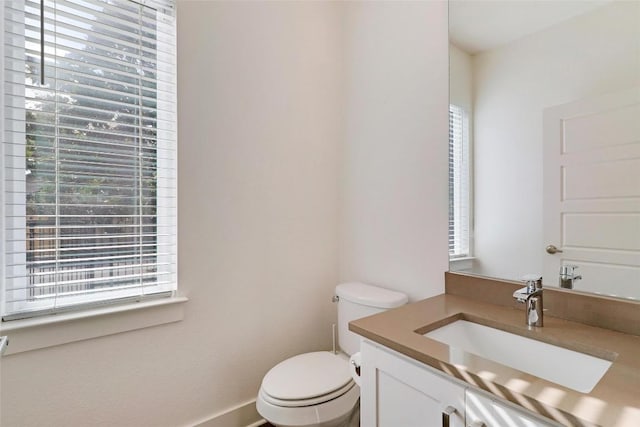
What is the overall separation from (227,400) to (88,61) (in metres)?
1.59

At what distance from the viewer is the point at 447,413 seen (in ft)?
2.38

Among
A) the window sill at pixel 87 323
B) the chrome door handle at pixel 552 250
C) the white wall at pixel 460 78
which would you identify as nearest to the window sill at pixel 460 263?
the chrome door handle at pixel 552 250

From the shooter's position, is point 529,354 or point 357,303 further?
point 357,303

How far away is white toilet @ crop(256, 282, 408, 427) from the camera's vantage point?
118 centimetres

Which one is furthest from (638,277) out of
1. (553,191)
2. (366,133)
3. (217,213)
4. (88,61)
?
(88,61)

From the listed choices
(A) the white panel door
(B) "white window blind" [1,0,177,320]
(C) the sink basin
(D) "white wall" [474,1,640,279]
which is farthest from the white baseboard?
(A) the white panel door

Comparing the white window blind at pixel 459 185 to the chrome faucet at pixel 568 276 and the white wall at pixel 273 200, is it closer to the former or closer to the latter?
the white wall at pixel 273 200

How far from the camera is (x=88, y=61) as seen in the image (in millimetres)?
1227

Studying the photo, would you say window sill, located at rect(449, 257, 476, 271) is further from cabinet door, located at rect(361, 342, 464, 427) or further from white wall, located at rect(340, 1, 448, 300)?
cabinet door, located at rect(361, 342, 464, 427)

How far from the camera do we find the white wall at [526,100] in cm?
96

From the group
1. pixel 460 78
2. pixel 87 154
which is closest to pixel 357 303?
pixel 460 78

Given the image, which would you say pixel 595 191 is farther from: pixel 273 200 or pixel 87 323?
pixel 87 323

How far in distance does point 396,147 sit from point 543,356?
41.3 inches

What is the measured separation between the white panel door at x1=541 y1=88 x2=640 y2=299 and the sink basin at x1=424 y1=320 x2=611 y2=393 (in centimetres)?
26
